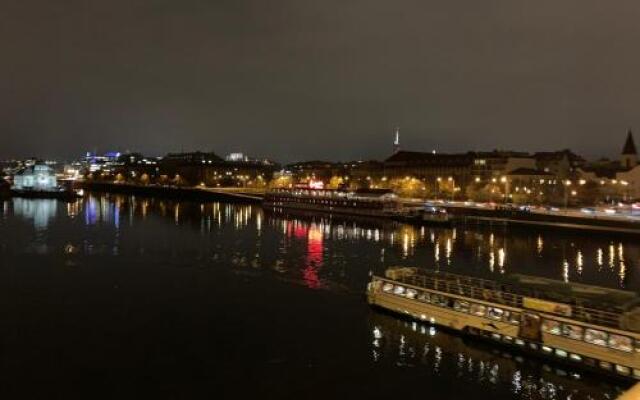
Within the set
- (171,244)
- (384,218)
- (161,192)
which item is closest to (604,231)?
(384,218)

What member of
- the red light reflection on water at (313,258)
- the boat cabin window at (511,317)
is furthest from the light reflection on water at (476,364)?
the red light reflection on water at (313,258)

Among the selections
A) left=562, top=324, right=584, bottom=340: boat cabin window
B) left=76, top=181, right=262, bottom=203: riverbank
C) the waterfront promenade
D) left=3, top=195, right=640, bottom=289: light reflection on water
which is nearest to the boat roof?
left=562, top=324, right=584, bottom=340: boat cabin window

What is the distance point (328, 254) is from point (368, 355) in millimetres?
21534

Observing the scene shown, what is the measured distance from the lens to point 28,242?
44.6 metres

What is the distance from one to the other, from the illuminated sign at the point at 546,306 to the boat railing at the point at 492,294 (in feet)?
0.81

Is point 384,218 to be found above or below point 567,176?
below

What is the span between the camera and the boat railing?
19172 mm

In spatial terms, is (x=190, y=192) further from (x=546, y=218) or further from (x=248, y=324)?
(x=248, y=324)

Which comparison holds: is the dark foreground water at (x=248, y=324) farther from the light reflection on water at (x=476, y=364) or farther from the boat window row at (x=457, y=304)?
the boat window row at (x=457, y=304)

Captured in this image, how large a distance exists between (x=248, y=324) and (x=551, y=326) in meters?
11.0

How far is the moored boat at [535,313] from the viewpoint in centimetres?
1792

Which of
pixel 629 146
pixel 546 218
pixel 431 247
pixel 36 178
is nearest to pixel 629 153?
pixel 629 146

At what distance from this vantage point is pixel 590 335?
18375 millimetres

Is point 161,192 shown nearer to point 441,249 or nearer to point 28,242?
point 28,242
